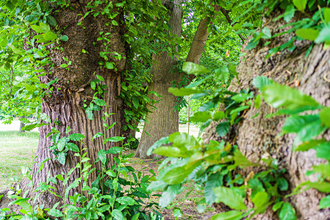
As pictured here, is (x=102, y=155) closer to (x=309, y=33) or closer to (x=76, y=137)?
(x=76, y=137)

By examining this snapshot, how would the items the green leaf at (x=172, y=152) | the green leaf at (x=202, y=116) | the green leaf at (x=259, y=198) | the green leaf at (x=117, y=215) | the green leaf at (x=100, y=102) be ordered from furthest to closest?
the green leaf at (x=100, y=102), the green leaf at (x=117, y=215), the green leaf at (x=202, y=116), the green leaf at (x=172, y=152), the green leaf at (x=259, y=198)

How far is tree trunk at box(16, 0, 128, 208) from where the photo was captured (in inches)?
79.8

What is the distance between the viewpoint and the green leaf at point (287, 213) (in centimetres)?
63

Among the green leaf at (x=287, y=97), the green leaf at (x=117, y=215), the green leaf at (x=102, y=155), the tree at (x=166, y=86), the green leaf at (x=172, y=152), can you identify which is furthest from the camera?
the tree at (x=166, y=86)

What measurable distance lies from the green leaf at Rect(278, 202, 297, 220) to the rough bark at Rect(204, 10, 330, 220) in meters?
0.03

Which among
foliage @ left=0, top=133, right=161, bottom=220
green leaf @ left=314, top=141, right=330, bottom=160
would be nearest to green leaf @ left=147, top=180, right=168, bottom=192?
green leaf @ left=314, top=141, right=330, bottom=160

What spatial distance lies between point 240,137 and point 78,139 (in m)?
1.50

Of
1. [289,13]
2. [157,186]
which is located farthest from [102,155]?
[289,13]

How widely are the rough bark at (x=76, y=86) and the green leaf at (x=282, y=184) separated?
1724 millimetres

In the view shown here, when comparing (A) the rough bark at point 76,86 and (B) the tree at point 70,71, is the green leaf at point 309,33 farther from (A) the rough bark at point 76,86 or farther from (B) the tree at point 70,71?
(A) the rough bark at point 76,86

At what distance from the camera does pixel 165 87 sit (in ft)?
21.2

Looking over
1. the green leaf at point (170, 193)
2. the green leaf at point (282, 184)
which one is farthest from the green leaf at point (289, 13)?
the green leaf at point (170, 193)

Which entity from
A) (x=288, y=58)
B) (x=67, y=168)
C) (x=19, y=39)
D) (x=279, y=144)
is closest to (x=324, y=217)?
(x=279, y=144)

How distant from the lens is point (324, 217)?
595 mm
